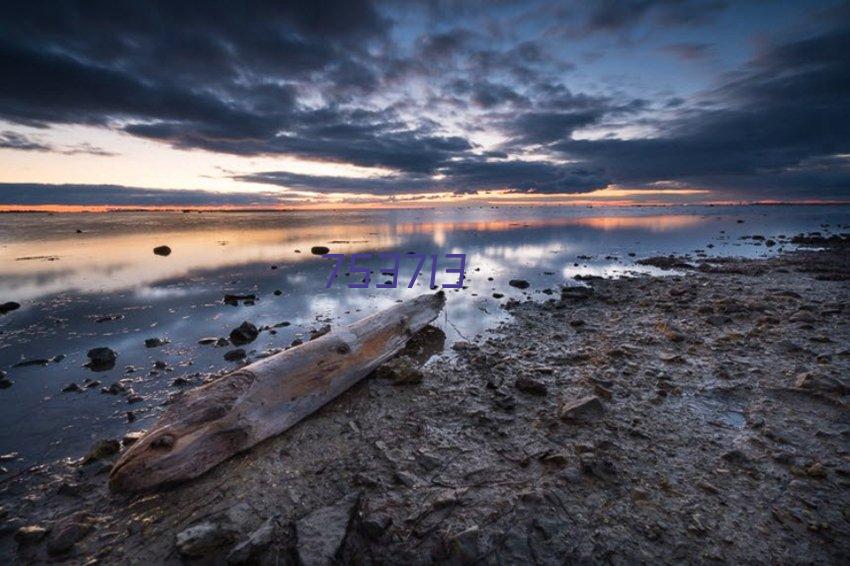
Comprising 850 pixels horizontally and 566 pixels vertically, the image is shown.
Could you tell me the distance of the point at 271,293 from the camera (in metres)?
13.9

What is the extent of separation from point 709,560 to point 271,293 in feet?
45.6

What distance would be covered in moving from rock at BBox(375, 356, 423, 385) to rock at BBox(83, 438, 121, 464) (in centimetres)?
390

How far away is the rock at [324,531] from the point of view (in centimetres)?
315

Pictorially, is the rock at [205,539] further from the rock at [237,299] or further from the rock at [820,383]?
the rock at [237,299]

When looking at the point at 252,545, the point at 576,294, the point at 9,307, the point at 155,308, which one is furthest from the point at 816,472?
the point at 9,307

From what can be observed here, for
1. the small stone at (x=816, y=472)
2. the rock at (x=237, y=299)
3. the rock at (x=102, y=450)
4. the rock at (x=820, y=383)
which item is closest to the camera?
the small stone at (x=816, y=472)

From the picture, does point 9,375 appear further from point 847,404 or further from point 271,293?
point 847,404

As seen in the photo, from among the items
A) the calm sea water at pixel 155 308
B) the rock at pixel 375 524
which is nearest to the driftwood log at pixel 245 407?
the calm sea water at pixel 155 308

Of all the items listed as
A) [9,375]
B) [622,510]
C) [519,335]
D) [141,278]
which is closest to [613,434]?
[622,510]

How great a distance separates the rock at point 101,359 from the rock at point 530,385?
830 centimetres

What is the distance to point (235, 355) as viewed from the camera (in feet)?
26.1

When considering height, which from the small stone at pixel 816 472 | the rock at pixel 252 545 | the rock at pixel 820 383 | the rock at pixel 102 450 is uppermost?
the rock at pixel 820 383

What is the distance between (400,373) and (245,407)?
2718mm

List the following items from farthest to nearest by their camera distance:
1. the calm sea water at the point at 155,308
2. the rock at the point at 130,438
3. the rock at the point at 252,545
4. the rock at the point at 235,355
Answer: the rock at the point at 235,355, the calm sea water at the point at 155,308, the rock at the point at 130,438, the rock at the point at 252,545
